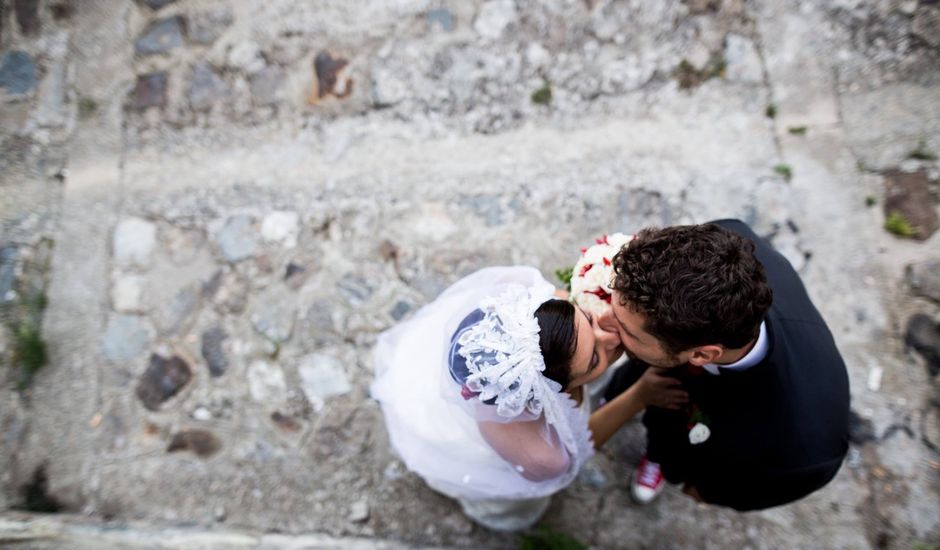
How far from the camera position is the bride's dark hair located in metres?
2.07

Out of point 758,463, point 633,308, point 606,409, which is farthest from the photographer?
point 606,409

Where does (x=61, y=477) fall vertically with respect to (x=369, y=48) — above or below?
below

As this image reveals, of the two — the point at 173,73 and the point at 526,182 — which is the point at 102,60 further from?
the point at 526,182

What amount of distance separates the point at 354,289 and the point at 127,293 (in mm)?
1456

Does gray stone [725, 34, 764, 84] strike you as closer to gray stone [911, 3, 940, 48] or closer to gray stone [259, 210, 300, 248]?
gray stone [911, 3, 940, 48]

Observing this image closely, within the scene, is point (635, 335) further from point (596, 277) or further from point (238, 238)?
point (238, 238)

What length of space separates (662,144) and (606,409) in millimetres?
1714

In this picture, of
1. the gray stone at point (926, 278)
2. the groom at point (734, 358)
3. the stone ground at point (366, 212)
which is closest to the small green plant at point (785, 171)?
the stone ground at point (366, 212)

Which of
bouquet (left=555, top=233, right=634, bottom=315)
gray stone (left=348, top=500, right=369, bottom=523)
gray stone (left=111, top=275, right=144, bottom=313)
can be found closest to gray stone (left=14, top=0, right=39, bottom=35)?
gray stone (left=111, top=275, right=144, bottom=313)

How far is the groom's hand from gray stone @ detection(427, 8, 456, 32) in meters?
2.47

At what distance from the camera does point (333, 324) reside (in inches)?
139

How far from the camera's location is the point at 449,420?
256cm

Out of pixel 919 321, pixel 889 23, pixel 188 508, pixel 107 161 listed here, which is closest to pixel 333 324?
pixel 188 508

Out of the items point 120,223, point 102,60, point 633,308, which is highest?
point 102,60
